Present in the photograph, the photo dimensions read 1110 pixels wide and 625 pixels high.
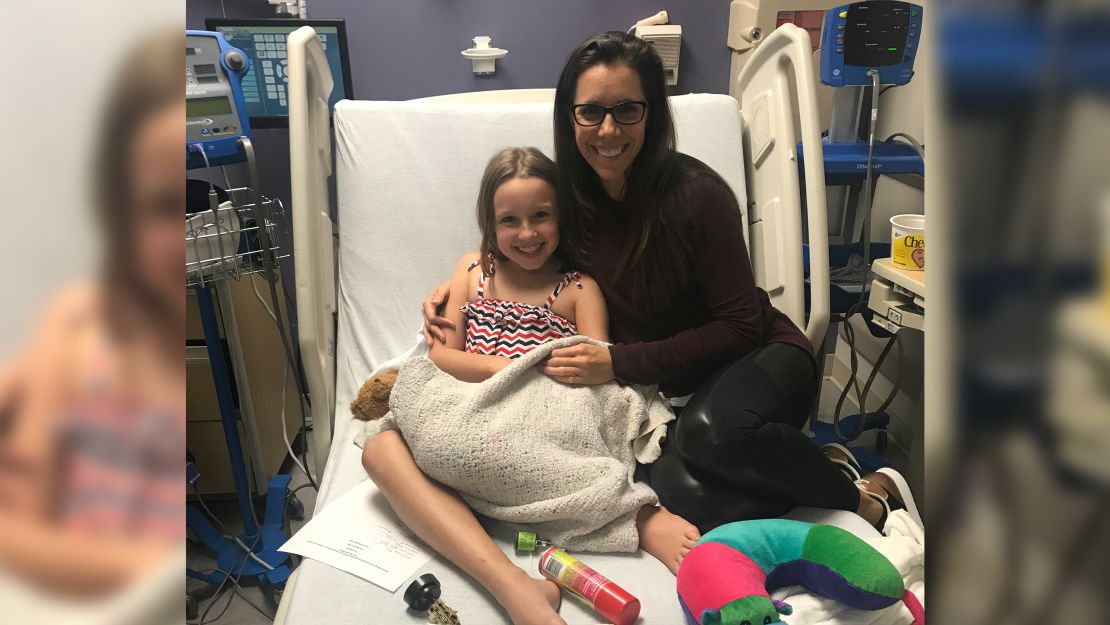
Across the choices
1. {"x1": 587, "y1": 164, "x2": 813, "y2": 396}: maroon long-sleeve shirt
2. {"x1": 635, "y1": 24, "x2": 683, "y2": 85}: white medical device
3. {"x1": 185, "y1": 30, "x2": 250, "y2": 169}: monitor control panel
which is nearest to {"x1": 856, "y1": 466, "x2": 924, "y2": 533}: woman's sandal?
{"x1": 587, "y1": 164, "x2": 813, "y2": 396}: maroon long-sleeve shirt

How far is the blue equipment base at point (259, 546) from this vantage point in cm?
177

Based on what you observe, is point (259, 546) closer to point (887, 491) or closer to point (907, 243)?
point (887, 491)

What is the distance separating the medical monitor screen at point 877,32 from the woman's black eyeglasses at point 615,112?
2.60 feet

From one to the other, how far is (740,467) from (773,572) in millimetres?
211

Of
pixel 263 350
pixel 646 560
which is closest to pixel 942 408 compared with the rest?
pixel 646 560

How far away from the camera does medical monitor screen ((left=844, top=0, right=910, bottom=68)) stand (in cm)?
183

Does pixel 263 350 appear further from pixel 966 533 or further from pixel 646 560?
pixel 966 533

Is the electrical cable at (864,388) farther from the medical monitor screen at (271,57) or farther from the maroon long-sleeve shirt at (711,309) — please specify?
the medical monitor screen at (271,57)

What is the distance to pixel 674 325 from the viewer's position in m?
1.54

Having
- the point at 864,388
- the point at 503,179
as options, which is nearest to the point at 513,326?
the point at 503,179

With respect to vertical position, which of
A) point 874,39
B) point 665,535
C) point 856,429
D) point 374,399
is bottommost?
point 856,429

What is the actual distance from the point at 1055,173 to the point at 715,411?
1242 mm

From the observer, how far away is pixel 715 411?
131 cm

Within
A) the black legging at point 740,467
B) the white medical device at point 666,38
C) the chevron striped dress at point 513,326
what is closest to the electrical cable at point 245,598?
the chevron striped dress at point 513,326
